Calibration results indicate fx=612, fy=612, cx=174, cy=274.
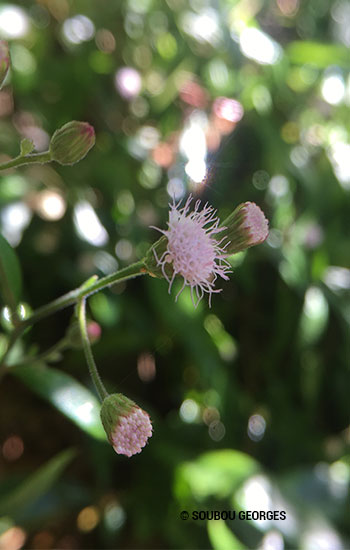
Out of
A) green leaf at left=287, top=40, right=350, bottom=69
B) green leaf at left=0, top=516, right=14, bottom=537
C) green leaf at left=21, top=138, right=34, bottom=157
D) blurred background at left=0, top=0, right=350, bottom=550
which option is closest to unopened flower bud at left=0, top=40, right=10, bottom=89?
green leaf at left=21, top=138, right=34, bottom=157

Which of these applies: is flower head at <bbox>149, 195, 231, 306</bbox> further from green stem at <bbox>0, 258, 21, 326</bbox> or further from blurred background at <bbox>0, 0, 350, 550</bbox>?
blurred background at <bbox>0, 0, 350, 550</bbox>

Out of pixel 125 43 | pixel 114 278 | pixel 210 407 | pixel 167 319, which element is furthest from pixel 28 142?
pixel 125 43

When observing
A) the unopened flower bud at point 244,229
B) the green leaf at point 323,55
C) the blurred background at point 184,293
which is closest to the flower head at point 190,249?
the unopened flower bud at point 244,229

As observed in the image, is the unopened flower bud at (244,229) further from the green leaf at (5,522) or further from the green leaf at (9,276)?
the green leaf at (5,522)

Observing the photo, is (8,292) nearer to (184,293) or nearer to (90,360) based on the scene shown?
(90,360)

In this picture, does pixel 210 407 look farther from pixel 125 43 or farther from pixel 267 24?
pixel 267 24

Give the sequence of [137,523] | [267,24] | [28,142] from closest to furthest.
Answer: [28,142], [137,523], [267,24]

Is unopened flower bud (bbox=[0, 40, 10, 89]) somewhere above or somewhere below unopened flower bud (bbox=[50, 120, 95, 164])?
above
